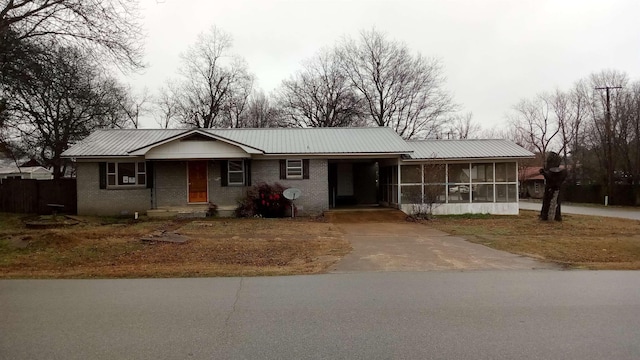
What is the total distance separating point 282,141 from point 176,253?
13348 mm

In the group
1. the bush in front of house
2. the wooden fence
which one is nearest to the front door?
the bush in front of house

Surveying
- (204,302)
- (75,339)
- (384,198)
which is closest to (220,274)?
(204,302)

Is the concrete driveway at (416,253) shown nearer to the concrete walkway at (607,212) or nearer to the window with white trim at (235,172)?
the window with white trim at (235,172)

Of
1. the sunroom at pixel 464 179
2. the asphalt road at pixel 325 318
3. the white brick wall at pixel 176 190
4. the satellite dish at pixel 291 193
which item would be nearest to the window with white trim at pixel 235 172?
the white brick wall at pixel 176 190

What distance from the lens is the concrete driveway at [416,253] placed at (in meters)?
9.87

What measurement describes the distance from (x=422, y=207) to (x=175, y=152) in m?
11.7

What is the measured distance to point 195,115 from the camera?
1955 inches

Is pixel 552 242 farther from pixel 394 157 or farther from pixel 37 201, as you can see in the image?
pixel 37 201

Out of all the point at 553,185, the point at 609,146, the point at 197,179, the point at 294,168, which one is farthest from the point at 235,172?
the point at 609,146

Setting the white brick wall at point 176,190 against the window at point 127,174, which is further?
the window at point 127,174

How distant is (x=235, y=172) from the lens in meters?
22.2

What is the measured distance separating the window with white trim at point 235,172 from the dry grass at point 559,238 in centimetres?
908

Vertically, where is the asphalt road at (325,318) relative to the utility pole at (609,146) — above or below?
below

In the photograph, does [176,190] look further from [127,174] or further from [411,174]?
[411,174]
